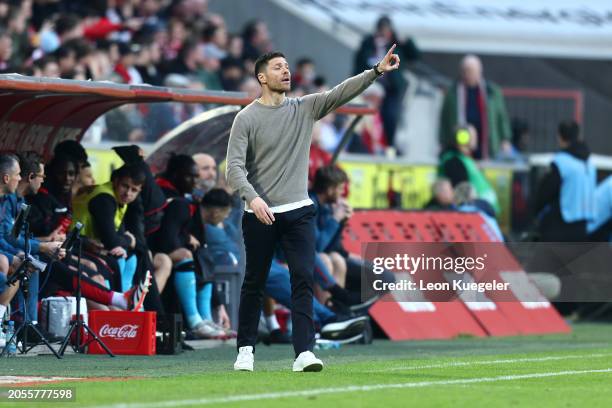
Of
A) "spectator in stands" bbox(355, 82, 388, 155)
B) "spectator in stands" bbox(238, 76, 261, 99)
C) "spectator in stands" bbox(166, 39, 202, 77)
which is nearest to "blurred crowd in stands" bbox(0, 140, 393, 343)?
"spectator in stands" bbox(238, 76, 261, 99)

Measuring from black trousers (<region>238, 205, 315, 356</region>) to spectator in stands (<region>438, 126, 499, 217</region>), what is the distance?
9.62m

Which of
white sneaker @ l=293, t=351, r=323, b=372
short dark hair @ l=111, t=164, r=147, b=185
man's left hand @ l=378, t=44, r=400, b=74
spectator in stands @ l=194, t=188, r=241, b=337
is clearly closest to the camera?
man's left hand @ l=378, t=44, r=400, b=74

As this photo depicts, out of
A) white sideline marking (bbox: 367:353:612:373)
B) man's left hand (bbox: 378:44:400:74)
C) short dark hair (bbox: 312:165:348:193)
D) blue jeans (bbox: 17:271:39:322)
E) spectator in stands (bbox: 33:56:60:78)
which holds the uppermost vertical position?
man's left hand (bbox: 378:44:400:74)

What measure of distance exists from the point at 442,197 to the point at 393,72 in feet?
19.2

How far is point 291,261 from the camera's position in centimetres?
1166

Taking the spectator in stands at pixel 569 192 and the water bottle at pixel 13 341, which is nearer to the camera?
the water bottle at pixel 13 341

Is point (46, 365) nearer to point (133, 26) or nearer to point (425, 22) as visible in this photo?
point (133, 26)

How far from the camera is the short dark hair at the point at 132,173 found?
14.6 metres

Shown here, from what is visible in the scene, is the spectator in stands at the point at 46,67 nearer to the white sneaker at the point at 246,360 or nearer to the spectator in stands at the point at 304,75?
the white sneaker at the point at 246,360

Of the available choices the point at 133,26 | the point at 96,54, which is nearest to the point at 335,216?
the point at 96,54

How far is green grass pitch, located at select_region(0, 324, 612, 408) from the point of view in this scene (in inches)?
376

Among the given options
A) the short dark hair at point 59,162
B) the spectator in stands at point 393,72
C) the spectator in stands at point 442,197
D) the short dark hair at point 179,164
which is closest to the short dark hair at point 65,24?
the spectator in stands at point 442,197

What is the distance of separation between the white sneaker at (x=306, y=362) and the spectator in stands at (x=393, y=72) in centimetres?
1375

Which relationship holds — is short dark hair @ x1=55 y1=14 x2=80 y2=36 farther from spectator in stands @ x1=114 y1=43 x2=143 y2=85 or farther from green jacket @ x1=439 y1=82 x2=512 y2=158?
green jacket @ x1=439 y1=82 x2=512 y2=158
